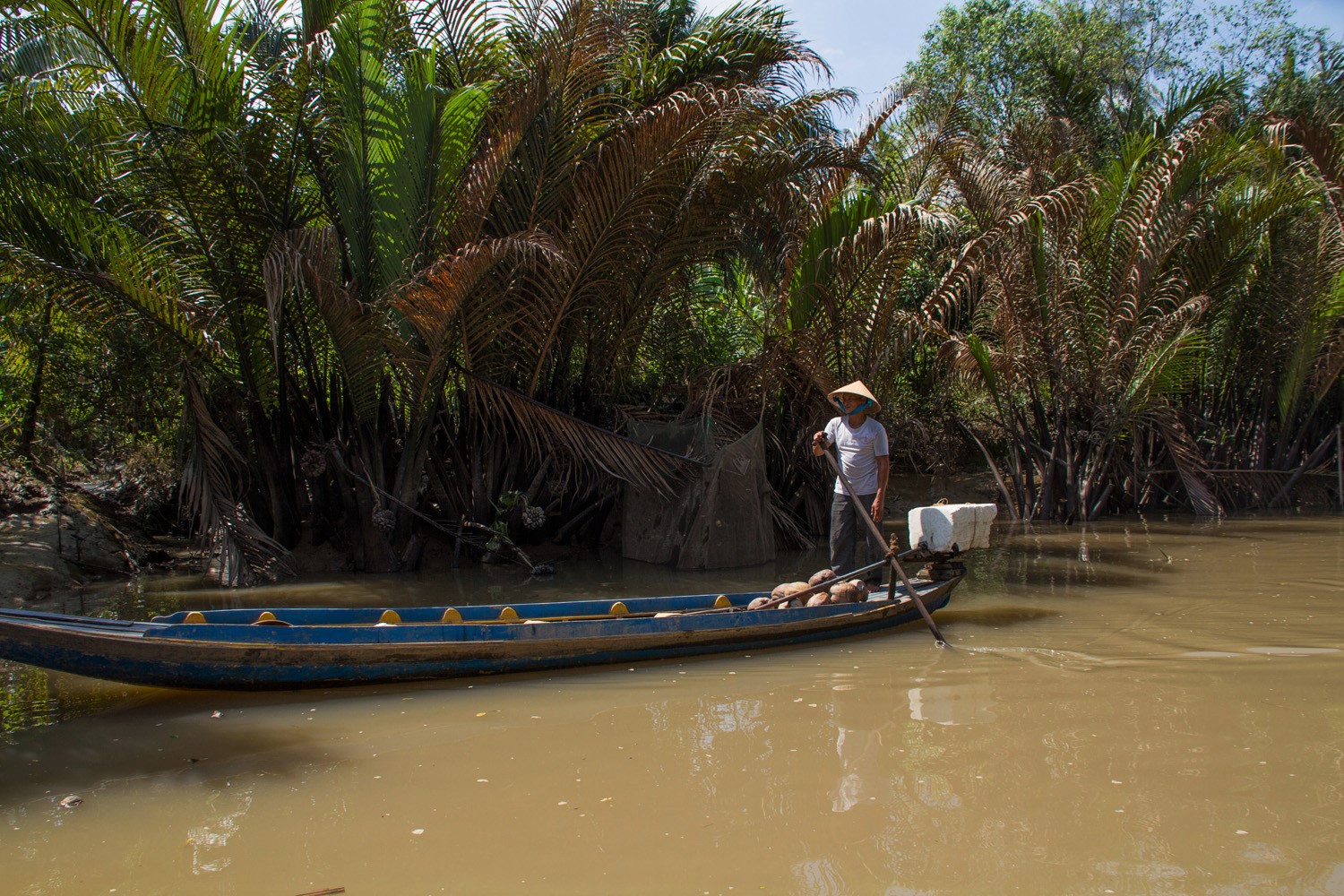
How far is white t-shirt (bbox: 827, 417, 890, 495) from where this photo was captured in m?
7.34

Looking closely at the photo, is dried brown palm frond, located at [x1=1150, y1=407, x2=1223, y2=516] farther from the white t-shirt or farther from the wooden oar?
the wooden oar

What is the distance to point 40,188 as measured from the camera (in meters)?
7.73

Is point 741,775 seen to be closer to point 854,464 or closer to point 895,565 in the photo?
point 895,565

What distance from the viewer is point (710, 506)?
9.45m

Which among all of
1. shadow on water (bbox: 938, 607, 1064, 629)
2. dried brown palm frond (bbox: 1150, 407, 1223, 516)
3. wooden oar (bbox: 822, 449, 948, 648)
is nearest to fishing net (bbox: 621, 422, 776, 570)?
wooden oar (bbox: 822, 449, 948, 648)

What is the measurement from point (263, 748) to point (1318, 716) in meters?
4.68

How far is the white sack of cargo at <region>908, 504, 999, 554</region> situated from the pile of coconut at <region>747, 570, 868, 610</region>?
1.90 ft

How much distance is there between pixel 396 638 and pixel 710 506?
4.50m

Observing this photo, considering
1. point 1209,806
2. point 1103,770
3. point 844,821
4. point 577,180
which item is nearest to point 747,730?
point 844,821


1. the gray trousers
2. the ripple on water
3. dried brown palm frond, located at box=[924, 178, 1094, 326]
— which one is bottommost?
the ripple on water

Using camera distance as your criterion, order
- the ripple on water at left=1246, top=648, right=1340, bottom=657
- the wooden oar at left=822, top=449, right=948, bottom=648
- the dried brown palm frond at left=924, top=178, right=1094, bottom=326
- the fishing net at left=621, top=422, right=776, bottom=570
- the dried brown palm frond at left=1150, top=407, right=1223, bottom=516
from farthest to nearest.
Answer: the dried brown palm frond at left=1150, top=407, right=1223, bottom=516 < the dried brown palm frond at left=924, top=178, right=1094, bottom=326 < the fishing net at left=621, top=422, right=776, bottom=570 < the wooden oar at left=822, top=449, right=948, bottom=648 < the ripple on water at left=1246, top=648, right=1340, bottom=657

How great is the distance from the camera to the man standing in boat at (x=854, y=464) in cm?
735

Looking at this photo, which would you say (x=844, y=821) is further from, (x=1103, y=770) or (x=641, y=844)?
(x=1103, y=770)

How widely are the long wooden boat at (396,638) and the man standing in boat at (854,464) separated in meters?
0.78
